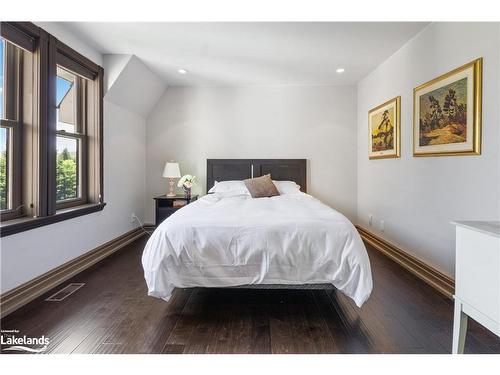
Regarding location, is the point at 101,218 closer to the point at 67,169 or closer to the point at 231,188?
the point at 67,169

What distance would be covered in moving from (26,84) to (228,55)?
6.50ft

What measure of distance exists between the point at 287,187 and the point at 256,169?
2.17ft

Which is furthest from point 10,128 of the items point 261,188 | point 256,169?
point 256,169

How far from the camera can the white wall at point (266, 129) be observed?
4.43 metres

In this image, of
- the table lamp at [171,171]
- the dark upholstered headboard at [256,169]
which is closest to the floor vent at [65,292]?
the table lamp at [171,171]

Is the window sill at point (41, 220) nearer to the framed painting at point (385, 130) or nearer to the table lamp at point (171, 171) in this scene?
the table lamp at point (171, 171)

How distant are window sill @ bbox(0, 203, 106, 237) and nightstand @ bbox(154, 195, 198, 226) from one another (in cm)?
92

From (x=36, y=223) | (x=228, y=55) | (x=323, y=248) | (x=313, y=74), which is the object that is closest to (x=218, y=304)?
(x=323, y=248)

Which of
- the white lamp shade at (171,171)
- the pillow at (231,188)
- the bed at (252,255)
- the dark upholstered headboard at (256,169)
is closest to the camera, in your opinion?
the bed at (252,255)

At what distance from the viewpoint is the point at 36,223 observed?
2.26 metres

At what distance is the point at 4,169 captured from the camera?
2223 mm

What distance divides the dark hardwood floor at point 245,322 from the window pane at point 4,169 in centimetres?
84

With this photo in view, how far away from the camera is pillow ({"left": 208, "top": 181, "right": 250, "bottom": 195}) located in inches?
149
